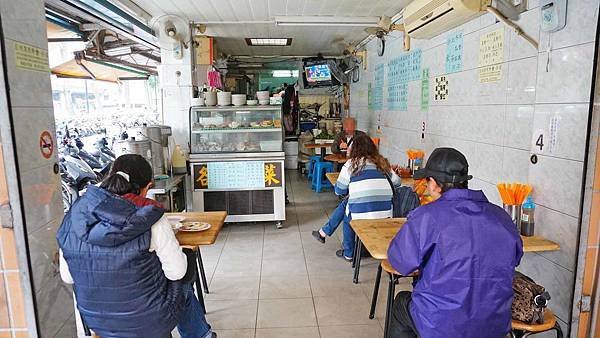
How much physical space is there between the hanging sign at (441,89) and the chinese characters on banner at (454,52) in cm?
11

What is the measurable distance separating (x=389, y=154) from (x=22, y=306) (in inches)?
176

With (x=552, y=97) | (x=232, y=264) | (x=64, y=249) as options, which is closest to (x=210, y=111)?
(x=232, y=264)

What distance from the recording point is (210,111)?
4723mm

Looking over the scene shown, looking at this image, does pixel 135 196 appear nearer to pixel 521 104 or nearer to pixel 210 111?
pixel 521 104

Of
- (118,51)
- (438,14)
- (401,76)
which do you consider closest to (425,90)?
(401,76)

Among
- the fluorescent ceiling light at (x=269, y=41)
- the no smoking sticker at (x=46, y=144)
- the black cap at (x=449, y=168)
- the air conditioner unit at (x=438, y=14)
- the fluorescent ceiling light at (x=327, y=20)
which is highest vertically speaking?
the fluorescent ceiling light at (x=269, y=41)

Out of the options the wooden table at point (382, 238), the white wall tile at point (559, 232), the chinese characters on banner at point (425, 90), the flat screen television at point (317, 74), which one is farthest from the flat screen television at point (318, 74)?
the white wall tile at point (559, 232)

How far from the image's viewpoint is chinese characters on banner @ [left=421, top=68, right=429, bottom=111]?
4.02 metres

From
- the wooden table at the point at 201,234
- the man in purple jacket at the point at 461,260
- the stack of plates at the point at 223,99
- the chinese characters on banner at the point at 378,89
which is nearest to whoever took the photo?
the man in purple jacket at the point at 461,260

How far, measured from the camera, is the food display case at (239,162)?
15.1 feet

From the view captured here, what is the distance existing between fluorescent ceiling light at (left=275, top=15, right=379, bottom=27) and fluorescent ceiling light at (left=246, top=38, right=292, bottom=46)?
192 centimetres

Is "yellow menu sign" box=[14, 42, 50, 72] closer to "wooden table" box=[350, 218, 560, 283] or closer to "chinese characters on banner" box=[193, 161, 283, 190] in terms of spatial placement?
"wooden table" box=[350, 218, 560, 283]

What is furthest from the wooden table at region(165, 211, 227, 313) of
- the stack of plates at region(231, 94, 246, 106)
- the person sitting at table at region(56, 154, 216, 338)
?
the stack of plates at region(231, 94, 246, 106)

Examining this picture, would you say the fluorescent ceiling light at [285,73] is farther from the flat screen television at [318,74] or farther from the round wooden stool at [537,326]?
the round wooden stool at [537,326]
